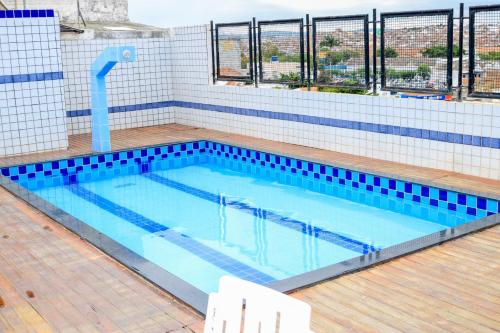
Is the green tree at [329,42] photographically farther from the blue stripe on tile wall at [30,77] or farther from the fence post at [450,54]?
the blue stripe on tile wall at [30,77]

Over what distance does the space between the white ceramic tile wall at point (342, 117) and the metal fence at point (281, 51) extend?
0.24 metres

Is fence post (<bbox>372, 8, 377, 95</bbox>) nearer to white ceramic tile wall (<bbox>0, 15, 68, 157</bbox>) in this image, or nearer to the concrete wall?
white ceramic tile wall (<bbox>0, 15, 68, 157</bbox>)

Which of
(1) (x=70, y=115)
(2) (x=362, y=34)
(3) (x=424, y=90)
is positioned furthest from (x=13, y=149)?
(3) (x=424, y=90)

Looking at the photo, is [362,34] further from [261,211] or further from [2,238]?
[2,238]

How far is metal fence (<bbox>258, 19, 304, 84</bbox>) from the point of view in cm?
839

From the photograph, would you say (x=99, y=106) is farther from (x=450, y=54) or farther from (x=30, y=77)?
(x=450, y=54)

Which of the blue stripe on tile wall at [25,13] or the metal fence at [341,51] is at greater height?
the blue stripe on tile wall at [25,13]

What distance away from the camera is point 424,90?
686 centimetres

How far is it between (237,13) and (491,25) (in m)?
4.54

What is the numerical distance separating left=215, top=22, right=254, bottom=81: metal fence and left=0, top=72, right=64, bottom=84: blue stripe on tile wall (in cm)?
243

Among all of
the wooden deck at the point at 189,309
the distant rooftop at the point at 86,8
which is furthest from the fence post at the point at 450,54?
the distant rooftop at the point at 86,8


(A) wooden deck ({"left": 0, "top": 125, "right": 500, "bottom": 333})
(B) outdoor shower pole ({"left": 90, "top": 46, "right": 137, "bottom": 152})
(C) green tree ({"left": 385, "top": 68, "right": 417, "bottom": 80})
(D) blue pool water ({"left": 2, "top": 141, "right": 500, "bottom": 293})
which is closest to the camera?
(A) wooden deck ({"left": 0, "top": 125, "right": 500, "bottom": 333})

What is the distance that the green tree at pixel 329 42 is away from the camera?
790cm

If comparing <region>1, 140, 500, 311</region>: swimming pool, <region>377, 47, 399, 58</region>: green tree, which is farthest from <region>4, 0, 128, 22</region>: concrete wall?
<region>377, 47, 399, 58</region>: green tree
